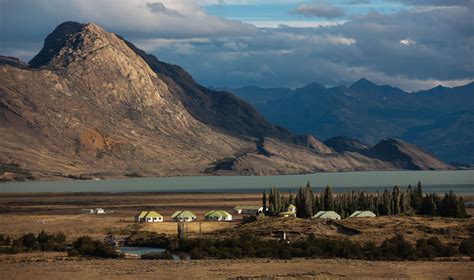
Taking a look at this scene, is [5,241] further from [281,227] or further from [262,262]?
[262,262]

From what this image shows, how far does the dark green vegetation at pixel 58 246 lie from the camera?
10225 centimetres

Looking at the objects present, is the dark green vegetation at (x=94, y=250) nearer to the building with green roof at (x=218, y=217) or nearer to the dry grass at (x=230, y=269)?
the dry grass at (x=230, y=269)

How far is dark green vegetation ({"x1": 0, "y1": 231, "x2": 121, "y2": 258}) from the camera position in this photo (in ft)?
335

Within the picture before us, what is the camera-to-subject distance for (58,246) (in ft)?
364

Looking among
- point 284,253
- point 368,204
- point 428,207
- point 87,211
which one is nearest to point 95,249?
point 284,253

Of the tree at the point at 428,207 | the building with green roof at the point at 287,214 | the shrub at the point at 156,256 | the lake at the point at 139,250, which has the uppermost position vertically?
the tree at the point at 428,207

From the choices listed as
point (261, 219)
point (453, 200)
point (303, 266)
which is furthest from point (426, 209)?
point (303, 266)

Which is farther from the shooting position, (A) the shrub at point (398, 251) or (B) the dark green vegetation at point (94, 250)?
(B) the dark green vegetation at point (94, 250)

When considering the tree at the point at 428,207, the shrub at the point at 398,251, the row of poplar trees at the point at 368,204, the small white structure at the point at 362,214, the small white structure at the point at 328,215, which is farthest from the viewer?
the row of poplar trees at the point at 368,204

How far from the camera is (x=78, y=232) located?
136500mm

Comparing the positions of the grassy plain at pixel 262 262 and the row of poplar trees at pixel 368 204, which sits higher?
the row of poplar trees at pixel 368 204

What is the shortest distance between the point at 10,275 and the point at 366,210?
77.1 m

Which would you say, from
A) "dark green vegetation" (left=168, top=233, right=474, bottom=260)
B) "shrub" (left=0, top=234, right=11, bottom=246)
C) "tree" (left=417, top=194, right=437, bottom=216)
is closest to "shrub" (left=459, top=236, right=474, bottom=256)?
"dark green vegetation" (left=168, top=233, right=474, bottom=260)

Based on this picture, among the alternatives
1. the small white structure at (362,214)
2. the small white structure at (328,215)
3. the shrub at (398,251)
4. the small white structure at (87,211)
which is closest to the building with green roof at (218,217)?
the small white structure at (328,215)
